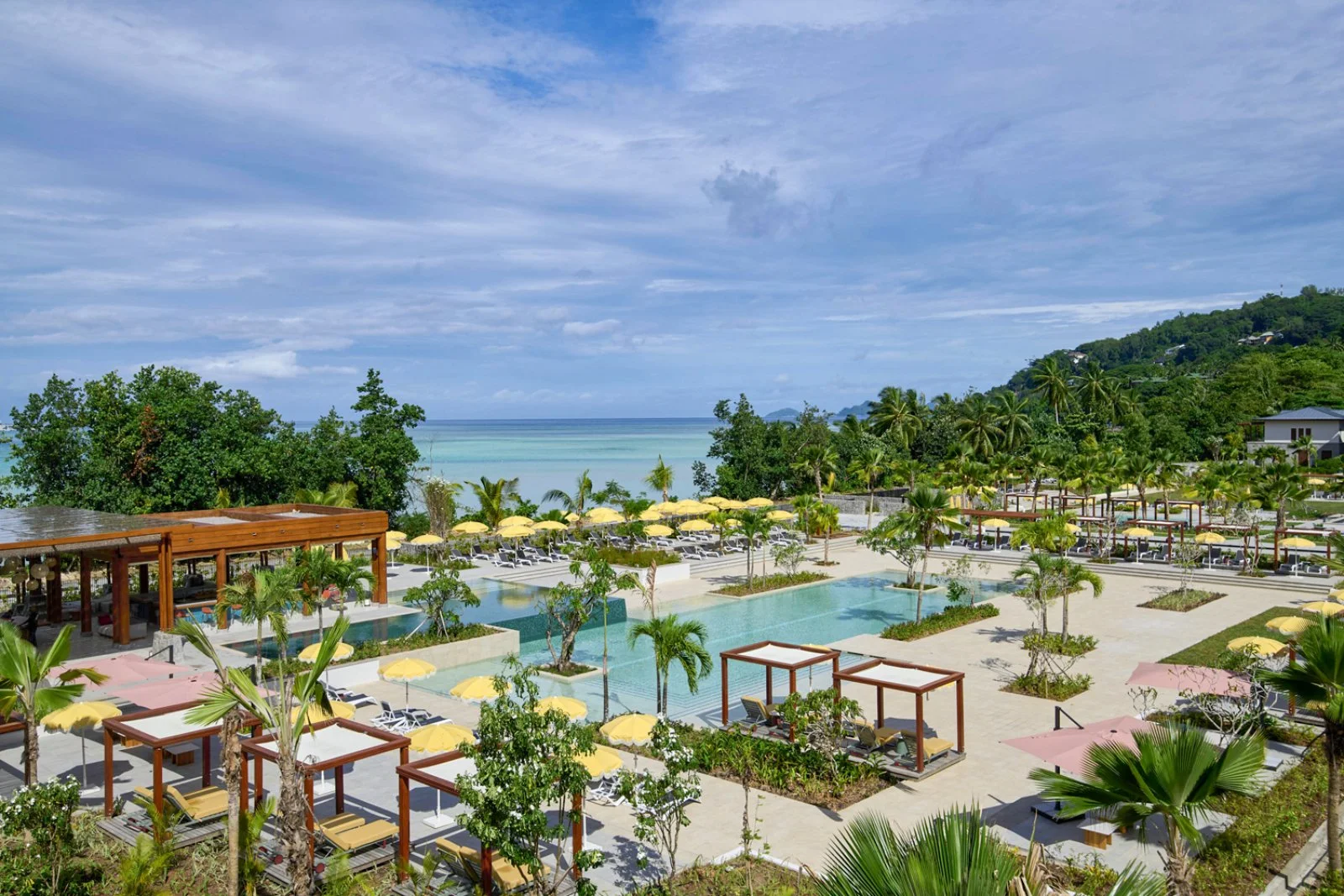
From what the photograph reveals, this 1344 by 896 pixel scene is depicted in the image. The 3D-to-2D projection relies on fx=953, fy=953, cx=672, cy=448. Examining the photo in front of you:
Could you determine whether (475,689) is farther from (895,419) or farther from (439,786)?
(895,419)

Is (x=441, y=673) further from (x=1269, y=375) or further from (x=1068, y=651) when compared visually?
(x=1269, y=375)

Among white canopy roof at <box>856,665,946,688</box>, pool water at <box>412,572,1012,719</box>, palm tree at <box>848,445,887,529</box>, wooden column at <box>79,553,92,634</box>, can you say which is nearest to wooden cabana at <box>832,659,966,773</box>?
white canopy roof at <box>856,665,946,688</box>

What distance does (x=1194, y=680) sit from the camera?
14484 millimetres

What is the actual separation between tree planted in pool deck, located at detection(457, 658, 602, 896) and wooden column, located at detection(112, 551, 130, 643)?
15749 millimetres

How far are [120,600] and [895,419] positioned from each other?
4391 centimetres

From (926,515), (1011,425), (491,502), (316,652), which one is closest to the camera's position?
(316,652)

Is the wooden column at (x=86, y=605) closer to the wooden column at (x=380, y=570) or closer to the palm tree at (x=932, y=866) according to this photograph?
the wooden column at (x=380, y=570)

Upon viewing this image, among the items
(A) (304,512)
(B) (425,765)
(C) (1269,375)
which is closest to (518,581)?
(A) (304,512)

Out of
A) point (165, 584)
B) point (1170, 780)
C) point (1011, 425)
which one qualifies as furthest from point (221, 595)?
point (1011, 425)

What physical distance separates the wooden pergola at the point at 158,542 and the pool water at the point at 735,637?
584 cm

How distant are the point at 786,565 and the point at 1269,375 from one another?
7257 cm

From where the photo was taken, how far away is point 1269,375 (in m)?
84.4

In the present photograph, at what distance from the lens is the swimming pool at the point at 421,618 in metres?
22.3

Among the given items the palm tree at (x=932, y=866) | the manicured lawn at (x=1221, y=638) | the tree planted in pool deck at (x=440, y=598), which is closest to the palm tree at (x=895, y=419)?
the manicured lawn at (x=1221, y=638)
